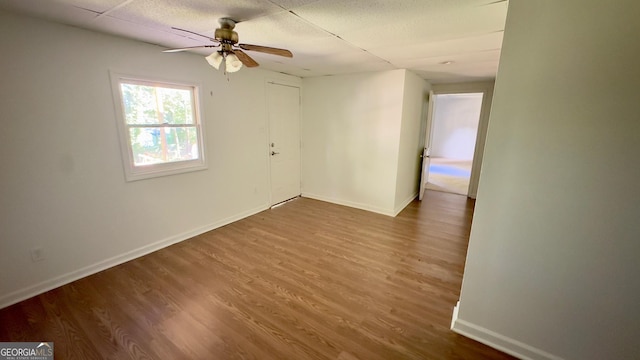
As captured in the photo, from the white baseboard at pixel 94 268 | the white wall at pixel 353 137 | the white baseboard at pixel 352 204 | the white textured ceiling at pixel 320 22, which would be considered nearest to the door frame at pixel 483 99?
the white wall at pixel 353 137

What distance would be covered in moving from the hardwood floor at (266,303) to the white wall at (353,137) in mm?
1210

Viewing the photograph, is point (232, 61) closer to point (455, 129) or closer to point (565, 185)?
point (565, 185)

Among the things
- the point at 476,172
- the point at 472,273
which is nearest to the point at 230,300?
the point at 472,273

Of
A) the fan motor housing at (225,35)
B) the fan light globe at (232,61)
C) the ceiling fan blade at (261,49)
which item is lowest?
the fan light globe at (232,61)

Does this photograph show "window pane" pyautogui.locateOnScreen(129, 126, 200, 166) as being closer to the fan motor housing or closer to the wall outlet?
the wall outlet

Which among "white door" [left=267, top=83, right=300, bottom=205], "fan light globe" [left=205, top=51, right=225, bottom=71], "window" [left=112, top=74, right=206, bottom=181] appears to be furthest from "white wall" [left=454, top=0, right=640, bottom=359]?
"white door" [left=267, top=83, right=300, bottom=205]

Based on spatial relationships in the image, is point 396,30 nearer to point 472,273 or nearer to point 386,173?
point 472,273

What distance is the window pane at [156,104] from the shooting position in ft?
8.80

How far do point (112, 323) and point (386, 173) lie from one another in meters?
3.75

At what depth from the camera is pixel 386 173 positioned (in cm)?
418

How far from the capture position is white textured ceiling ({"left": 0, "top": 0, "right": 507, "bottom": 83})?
172cm

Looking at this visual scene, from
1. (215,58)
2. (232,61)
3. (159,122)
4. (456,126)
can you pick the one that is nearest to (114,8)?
(215,58)

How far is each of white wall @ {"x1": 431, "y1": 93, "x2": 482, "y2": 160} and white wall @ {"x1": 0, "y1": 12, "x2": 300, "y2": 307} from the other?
10.0 metres

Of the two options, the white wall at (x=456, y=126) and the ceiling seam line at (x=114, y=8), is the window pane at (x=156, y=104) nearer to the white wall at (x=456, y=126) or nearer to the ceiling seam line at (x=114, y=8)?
the ceiling seam line at (x=114, y=8)
